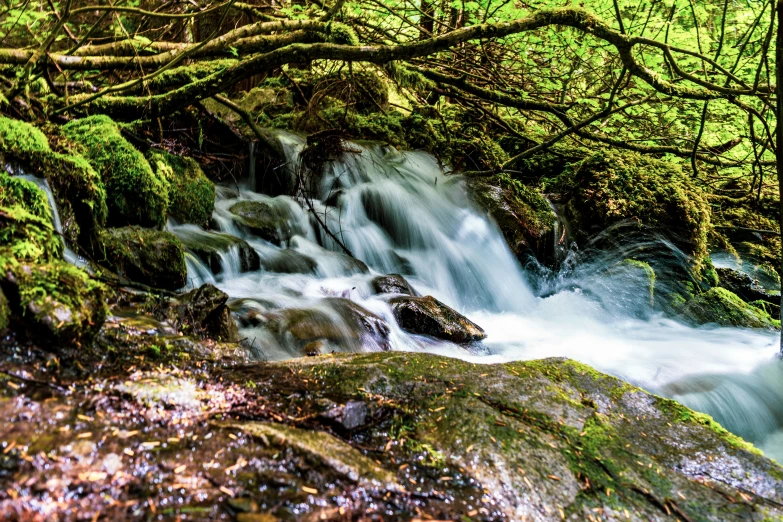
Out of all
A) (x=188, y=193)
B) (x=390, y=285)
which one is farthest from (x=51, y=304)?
(x=390, y=285)

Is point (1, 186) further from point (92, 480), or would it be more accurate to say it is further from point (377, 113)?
point (377, 113)

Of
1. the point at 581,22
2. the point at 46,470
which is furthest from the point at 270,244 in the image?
the point at 46,470

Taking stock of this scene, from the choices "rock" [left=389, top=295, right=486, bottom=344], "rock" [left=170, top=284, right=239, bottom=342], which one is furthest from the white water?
"rock" [left=170, top=284, right=239, bottom=342]

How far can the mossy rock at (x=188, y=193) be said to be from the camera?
17.7ft

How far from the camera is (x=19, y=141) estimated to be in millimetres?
3162

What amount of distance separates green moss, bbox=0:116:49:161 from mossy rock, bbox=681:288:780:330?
742 cm

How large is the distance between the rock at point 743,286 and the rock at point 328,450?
797 cm

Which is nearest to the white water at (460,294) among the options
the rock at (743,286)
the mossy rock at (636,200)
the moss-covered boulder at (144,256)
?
the moss-covered boulder at (144,256)

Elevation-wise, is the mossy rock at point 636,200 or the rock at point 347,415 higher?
the mossy rock at point 636,200

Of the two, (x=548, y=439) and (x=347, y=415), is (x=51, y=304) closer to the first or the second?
(x=347, y=415)

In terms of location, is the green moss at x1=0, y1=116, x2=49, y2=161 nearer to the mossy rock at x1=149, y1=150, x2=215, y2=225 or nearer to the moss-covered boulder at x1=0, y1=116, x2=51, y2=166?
the moss-covered boulder at x1=0, y1=116, x2=51, y2=166

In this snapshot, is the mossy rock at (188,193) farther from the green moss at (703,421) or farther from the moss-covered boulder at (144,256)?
the green moss at (703,421)

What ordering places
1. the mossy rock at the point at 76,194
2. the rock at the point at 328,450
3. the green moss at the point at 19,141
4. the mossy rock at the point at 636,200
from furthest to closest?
1. the mossy rock at the point at 636,200
2. the mossy rock at the point at 76,194
3. the green moss at the point at 19,141
4. the rock at the point at 328,450

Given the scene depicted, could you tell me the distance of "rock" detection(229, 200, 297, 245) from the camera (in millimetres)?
6250
